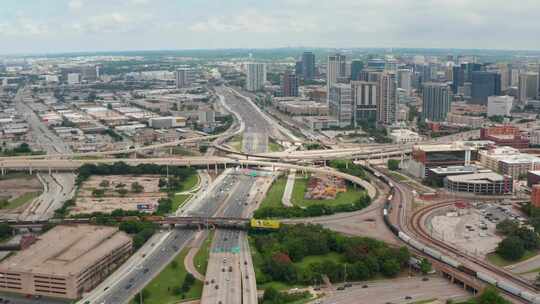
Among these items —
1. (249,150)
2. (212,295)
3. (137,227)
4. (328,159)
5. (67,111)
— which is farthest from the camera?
(67,111)

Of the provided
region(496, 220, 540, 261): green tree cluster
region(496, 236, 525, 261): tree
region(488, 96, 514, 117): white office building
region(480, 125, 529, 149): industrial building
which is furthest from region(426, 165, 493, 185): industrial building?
region(488, 96, 514, 117): white office building

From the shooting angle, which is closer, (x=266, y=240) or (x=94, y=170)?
(x=266, y=240)

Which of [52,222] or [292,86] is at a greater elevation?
[292,86]

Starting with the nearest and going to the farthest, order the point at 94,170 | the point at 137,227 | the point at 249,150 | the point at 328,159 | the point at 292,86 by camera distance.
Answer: the point at 137,227
the point at 94,170
the point at 328,159
the point at 249,150
the point at 292,86

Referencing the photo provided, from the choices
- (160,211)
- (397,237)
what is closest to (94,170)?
(160,211)

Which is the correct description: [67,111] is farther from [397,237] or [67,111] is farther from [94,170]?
[397,237]

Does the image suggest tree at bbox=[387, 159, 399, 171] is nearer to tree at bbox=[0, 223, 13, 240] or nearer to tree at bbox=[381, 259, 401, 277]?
tree at bbox=[381, 259, 401, 277]

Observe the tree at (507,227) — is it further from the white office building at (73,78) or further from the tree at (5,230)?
the white office building at (73,78)
